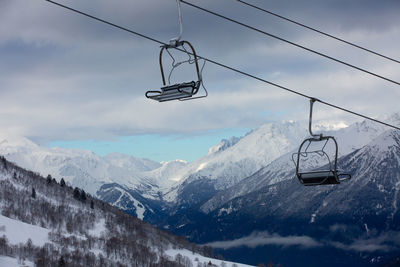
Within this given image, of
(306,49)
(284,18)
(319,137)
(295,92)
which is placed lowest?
(319,137)

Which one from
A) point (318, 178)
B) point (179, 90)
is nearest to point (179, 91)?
point (179, 90)

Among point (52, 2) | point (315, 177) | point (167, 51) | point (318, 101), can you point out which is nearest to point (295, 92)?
point (318, 101)

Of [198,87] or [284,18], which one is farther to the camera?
[284,18]

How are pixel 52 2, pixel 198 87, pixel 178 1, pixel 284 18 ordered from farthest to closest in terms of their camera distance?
pixel 284 18, pixel 52 2, pixel 178 1, pixel 198 87

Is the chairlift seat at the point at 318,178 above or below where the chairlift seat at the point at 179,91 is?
below

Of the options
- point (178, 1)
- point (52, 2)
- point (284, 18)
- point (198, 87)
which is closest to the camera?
point (198, 87)

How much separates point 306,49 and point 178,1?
5558mm

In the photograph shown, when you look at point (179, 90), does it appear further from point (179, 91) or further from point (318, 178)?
point (318, 178)

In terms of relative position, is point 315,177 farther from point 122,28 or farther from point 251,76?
point 122,28

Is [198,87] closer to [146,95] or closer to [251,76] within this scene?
[146,95]

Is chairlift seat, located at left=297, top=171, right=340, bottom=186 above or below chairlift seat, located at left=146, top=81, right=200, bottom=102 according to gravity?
below

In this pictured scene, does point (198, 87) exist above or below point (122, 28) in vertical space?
below

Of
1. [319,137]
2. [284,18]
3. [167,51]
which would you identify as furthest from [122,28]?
[319,137]

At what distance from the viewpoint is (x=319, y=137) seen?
23.2 meters
